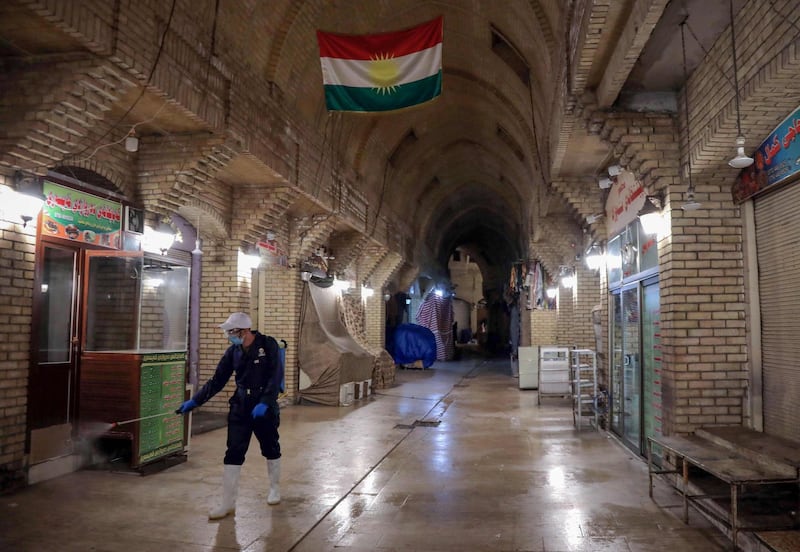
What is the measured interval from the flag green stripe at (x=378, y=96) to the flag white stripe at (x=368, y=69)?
0.07 metres

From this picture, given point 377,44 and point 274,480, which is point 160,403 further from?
point 377,44

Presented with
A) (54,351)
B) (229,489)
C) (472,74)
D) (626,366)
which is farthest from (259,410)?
(472,74)

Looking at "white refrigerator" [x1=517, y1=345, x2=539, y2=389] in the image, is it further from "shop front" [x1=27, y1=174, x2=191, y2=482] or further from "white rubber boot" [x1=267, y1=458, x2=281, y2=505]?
"white rubber boot" [x1=267, y1=458, x2=281, y2=505]

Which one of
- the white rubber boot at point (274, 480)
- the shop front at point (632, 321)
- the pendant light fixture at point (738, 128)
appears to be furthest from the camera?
the shop front at point (632, 321)

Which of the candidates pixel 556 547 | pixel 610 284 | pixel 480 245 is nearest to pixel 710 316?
pixel 556 547

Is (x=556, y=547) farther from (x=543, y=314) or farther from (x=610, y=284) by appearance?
(x=543, y=314)

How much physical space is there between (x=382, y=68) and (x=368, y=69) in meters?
0.22

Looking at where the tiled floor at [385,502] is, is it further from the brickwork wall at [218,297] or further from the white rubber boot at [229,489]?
the brickwork wall at [218,297]

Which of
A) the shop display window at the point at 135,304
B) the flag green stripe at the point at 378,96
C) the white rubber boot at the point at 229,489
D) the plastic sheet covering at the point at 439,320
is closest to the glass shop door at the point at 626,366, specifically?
the flag green stripe at the point at 378,96

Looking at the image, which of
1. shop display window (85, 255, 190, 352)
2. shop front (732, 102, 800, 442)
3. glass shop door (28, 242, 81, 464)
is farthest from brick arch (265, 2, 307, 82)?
shop front (732, 102, 800, 442)

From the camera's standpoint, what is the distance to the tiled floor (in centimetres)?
450

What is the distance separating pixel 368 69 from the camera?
341 inches

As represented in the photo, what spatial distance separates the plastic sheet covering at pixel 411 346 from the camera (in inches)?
864

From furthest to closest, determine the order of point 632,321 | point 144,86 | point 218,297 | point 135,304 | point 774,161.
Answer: point 218,297 < point 632,321 < point 135,304 < point 144,86 < point 774,161
